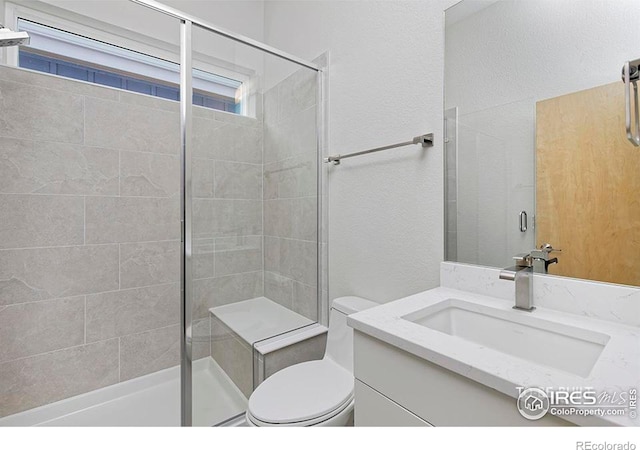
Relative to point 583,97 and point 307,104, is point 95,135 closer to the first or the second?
point 307,104

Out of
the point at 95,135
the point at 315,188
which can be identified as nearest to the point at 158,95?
the point at 95,135

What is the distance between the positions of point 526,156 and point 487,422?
0.79m

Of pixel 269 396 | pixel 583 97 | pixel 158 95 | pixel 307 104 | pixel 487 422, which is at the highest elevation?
pixel 158 95

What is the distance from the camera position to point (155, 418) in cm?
170

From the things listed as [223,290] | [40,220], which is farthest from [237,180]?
[40,220]

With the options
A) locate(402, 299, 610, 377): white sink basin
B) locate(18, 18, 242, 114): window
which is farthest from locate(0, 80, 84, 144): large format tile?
locate(402, 299, 610, 377): white sink basin

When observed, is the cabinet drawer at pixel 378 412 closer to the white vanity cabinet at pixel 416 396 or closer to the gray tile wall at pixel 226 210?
the white vanity cabinet at pixel 416 396

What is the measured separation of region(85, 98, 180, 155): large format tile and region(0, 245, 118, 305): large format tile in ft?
2.06

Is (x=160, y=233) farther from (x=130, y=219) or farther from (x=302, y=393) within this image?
(x=302, y=393)

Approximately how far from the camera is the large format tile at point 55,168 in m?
1.54

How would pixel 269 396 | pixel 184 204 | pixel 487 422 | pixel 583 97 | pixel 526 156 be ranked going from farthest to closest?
pixel 184 204 → pixel 269 396 → pixel 526 156 → pixel 583 97 → pixel 487 422

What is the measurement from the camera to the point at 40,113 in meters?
1.60

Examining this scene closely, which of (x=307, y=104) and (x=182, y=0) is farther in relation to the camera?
(x=182, y=0)
